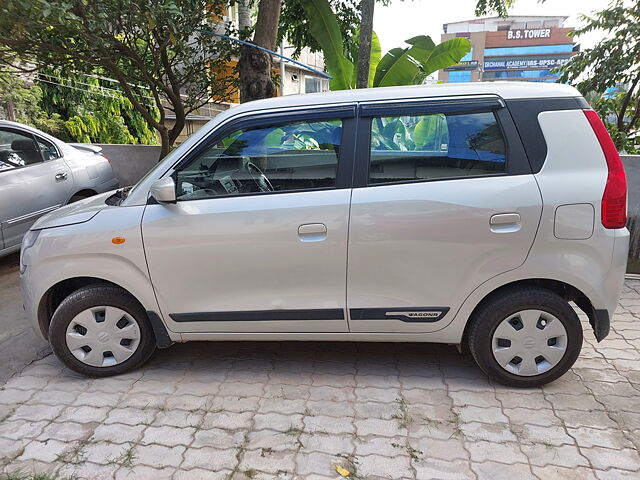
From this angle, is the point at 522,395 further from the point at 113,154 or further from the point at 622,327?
the point at 113,154

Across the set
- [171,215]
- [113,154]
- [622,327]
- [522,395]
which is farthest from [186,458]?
[113,154]

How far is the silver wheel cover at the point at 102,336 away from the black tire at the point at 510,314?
2207 millimetres

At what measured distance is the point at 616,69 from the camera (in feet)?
22.7

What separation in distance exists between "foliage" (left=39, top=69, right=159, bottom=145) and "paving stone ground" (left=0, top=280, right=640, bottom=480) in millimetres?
9456

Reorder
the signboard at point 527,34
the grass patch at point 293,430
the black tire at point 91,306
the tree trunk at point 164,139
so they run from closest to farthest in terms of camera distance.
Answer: the grass patch at point 293,430
the black tire at point 91,306
the tree trunk at point 164,139
the signboard at point 527,34

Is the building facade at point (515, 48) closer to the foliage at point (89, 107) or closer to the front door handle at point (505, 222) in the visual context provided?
the foliage at point (89, 107)

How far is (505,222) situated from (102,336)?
2635 millimetres

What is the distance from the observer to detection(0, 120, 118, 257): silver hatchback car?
16.1ft

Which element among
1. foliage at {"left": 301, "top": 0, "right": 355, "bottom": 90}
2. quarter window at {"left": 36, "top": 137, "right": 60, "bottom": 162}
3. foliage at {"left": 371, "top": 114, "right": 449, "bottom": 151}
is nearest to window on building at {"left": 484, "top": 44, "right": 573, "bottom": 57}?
foliage at {"left": 301, "top": 0, "right": 355, "bottom": 90}

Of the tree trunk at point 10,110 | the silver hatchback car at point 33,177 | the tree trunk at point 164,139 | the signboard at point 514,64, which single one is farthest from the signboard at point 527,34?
the silver hatchback car at point 33,177

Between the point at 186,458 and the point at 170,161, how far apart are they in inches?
68.4

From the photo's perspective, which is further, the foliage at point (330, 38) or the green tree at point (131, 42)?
the foliage at point (330, 38)

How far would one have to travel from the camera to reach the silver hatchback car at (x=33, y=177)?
492 cm

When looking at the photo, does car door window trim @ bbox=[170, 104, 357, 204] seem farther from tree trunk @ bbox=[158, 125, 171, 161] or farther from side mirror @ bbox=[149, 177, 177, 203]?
tree trunk @ bbox=[158, 125, 171, 161]
